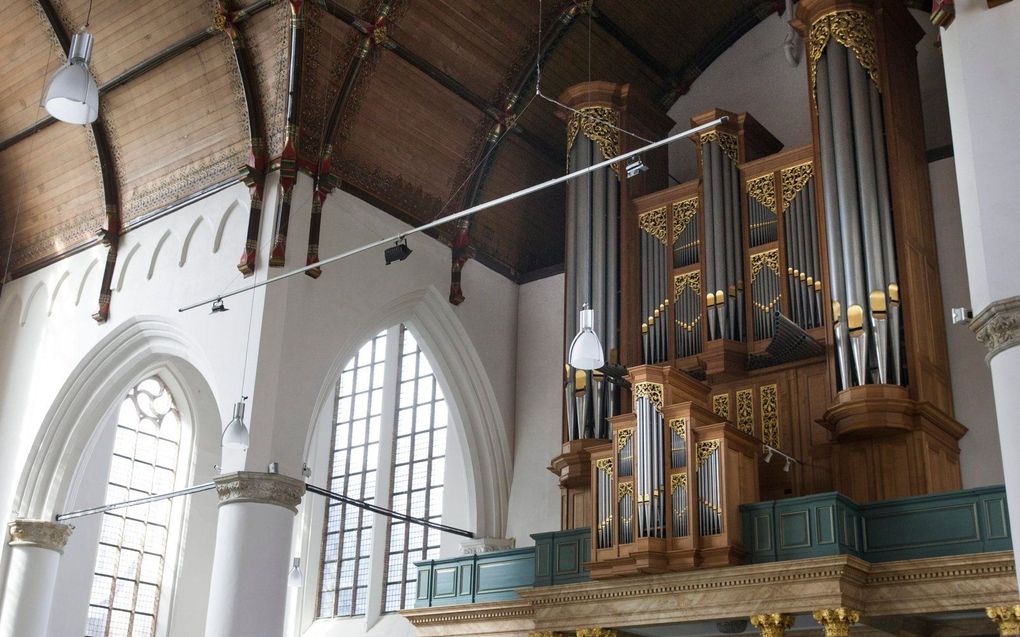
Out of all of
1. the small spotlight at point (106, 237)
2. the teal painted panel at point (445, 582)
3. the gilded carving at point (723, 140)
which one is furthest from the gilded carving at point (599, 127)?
the small spotlight at point (106, 237)

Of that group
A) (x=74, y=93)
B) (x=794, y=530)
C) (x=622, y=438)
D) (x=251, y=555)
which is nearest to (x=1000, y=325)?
(x=794, y=530)

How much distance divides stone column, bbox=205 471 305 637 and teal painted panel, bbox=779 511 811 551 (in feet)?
19.4

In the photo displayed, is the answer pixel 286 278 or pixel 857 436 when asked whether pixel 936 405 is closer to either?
pixel 857 436

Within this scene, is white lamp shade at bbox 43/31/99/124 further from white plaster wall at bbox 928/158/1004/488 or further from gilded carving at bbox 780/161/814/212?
white plaster wall at bbox 928/158/1004/488

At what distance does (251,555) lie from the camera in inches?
541

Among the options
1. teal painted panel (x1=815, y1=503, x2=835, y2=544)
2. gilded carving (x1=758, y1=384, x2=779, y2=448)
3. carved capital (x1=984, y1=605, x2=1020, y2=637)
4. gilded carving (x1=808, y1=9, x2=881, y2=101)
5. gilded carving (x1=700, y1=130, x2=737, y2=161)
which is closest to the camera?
carved capital (x1=984, y1=605, x2=1020, y2=637)

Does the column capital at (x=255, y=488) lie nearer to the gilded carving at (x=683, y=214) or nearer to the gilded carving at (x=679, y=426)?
the gilded carving at (x=679, y=426)

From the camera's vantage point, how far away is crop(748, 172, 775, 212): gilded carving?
1490 centimetres

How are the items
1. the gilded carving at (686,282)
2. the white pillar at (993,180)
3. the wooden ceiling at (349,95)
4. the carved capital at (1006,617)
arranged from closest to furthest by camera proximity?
the white pillar at (993,180)
the carved capital at (1006,617)
the gilded carving at (686,282)
the wooden ceiling at (349,95)

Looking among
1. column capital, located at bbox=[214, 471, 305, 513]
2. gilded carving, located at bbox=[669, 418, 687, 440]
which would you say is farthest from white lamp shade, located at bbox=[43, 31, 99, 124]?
gilded carving, located at bbox=[669, 418, 687, 440]

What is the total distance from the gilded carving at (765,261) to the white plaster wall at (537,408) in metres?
3.76

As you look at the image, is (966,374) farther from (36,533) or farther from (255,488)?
(36,533)

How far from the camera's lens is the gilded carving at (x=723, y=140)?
1547cm

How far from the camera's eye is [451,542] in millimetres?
18391
